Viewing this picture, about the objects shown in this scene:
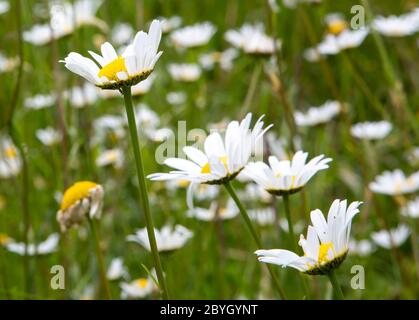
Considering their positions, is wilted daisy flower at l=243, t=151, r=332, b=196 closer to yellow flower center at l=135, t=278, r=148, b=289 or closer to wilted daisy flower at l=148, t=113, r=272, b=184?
wilted daisy flower at l=148, t=113, r=272, b=184

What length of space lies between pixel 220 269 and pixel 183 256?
23 centimetres

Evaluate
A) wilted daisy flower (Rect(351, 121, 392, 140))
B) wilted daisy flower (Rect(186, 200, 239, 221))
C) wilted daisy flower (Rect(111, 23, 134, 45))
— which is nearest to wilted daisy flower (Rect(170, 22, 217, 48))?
wilted daisy flower (Rect(111, 23, 134, 45))

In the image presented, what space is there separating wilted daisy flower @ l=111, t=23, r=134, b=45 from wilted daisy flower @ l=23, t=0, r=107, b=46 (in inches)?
13.3

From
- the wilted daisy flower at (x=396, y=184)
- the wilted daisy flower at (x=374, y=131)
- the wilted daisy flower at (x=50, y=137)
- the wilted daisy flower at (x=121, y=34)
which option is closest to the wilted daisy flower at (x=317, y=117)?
the wilted daisy flower at (x=374, y=131)

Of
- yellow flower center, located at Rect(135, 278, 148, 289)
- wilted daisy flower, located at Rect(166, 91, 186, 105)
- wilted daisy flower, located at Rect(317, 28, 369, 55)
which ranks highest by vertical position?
wilted daisy flower, located at Rect(166, 91, 186, 105)

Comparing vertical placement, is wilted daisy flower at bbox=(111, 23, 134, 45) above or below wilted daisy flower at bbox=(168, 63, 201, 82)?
above

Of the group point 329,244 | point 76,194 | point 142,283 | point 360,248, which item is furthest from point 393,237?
point 329,244

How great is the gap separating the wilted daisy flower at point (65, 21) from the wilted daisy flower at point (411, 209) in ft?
2.28

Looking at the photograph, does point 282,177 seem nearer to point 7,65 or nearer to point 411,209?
point 411,209

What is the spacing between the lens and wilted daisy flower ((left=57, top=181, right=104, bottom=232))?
3.54 ft

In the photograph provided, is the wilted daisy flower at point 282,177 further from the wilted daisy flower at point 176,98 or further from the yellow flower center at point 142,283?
the wilted daisy flower at point 176,98

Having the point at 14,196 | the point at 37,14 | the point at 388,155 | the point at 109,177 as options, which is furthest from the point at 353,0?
the point at 14,196

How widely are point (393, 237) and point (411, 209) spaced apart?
0.08 meters
